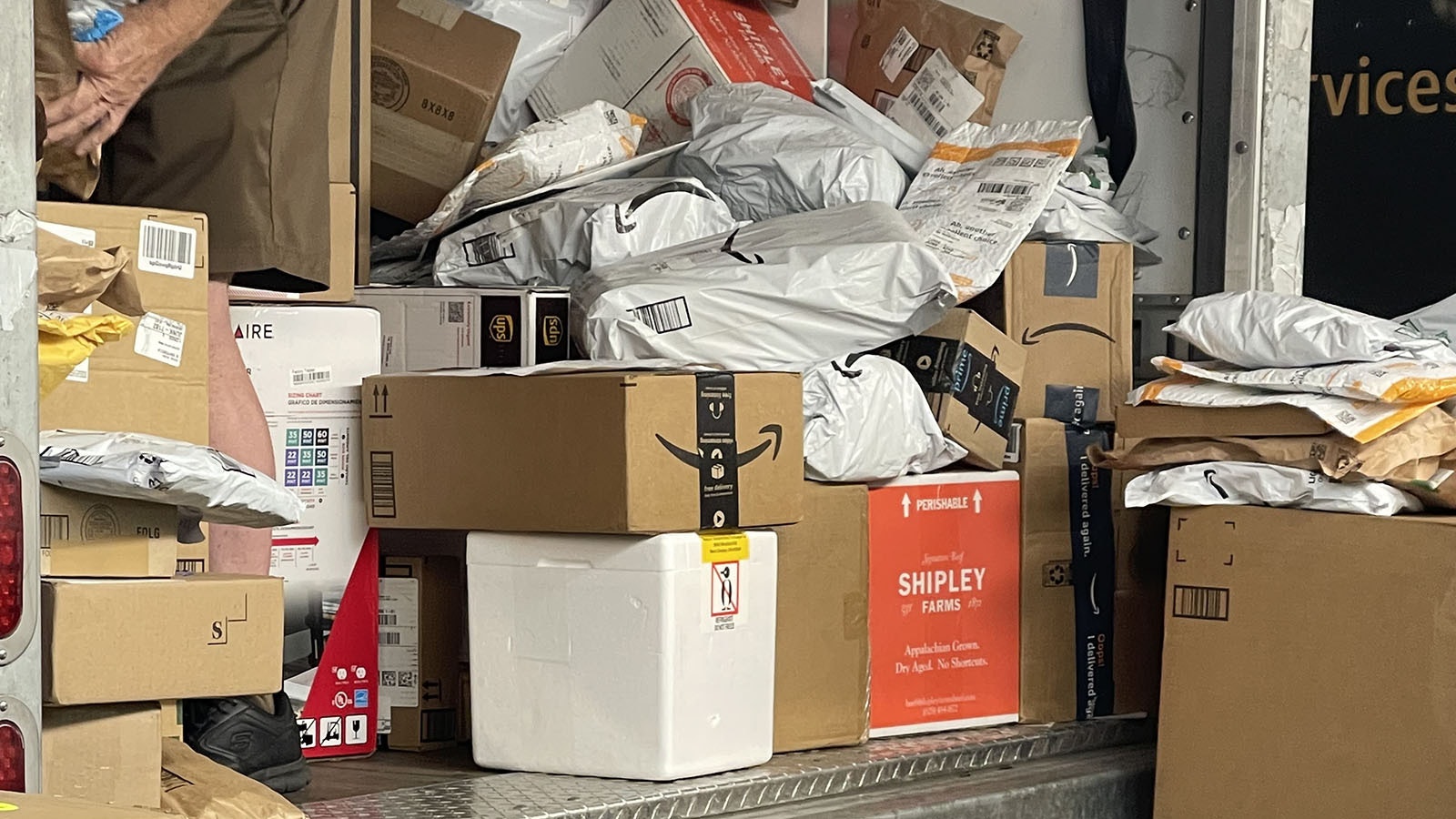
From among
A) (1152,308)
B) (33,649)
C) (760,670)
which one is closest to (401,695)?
(760,670)

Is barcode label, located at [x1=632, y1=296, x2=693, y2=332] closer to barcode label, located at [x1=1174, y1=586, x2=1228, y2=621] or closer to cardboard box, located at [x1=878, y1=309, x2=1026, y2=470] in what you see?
cardboard box, located at [x1=878, y1=309, x2=1026, y2=470]

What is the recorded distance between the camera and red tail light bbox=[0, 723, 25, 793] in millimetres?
1479

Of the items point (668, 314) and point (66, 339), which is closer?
point (66, 339)

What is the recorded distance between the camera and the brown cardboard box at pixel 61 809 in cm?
112

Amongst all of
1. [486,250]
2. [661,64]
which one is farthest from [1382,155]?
[486,250]

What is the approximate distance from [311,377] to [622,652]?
0.69 meters

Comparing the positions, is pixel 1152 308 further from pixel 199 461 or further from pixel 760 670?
pixel 199 461

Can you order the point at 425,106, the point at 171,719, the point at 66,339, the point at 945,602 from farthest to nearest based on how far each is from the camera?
the point at 425,106, the point at 945,602, the point at 171,719, the point at 66,339

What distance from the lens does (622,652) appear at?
2.44 meters

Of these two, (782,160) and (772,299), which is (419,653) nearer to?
(772,299)

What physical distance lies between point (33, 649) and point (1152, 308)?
2.35 meters

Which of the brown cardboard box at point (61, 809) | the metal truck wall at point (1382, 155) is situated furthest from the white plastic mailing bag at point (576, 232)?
the brown cardboard box at point (61, 809)

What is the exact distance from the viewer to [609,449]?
2375 mm

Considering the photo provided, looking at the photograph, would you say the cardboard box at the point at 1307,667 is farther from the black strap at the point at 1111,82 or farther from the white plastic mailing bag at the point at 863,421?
the black strap at the point at 1111,82
